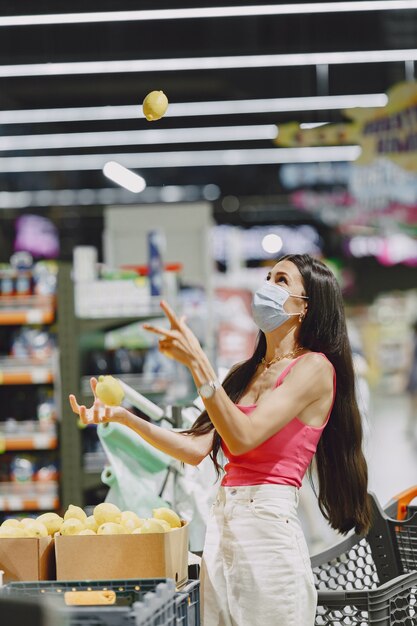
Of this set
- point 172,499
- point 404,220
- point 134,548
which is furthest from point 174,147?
point 134,548

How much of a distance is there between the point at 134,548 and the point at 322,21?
7.98 metres

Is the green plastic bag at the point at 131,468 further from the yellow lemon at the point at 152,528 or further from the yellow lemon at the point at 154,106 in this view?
the yellow lemon at the point at 154,106

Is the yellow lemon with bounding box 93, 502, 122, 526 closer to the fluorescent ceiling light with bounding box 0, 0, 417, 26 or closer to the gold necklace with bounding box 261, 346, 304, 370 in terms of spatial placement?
the gold necklace with bounding box 261, 346, 304, 370

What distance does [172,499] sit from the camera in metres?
3.80

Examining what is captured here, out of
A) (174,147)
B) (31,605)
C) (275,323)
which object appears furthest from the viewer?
(174,147)

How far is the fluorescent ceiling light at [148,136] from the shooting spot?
13836 mm

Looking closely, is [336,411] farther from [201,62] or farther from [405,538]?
[201,62]

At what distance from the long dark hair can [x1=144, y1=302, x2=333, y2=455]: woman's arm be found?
4.0 inches

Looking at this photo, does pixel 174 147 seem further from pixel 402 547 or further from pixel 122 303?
pixel 402 547

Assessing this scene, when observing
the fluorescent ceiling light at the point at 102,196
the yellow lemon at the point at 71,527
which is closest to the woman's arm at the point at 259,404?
the yellow lemon at the point at 71,527

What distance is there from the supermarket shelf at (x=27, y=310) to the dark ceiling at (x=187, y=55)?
6.75 ft

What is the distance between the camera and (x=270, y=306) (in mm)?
2744

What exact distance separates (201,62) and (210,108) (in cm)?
317

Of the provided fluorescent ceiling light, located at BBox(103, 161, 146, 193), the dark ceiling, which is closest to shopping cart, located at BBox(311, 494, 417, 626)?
fluorescent ceiling light, located at BBox(103, 161, 146, 193)
